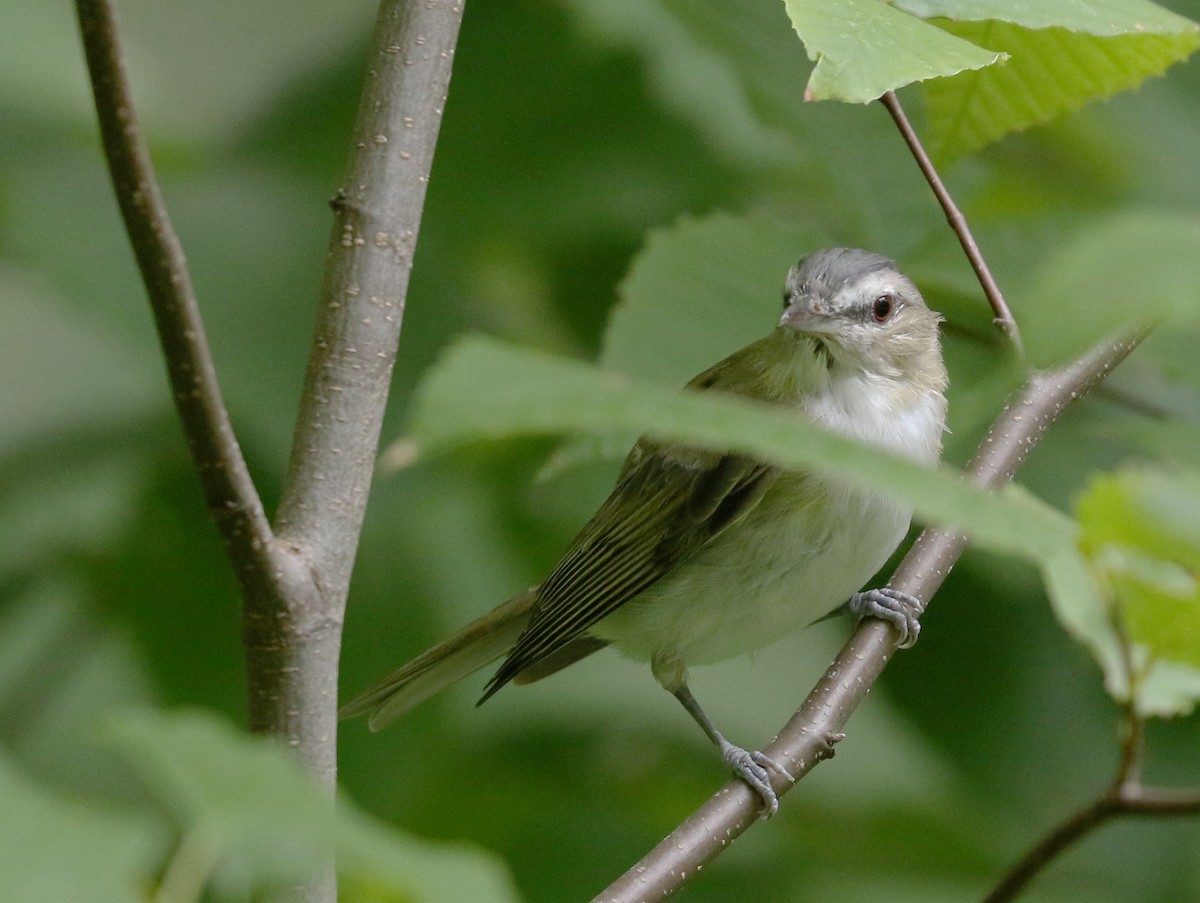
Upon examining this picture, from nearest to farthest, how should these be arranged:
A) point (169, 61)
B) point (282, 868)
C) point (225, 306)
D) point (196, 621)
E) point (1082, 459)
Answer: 1. point (282, 868)
2. point (196, 621)
3. point (225, 306)
4. point (1082, 459)
5. point (169, 61)

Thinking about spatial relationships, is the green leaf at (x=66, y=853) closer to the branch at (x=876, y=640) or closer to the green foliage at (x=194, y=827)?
the green foliage at (x=194, y=827)

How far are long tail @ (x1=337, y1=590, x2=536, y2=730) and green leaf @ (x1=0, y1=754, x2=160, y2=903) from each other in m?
2.00

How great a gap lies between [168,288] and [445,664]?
1940mm

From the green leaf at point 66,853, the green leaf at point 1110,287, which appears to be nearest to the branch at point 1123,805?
the green leaf at point 1110,287

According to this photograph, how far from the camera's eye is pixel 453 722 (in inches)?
124

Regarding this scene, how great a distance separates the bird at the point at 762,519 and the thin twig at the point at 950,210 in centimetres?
64

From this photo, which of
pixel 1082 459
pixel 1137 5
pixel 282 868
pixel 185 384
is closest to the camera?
pixel 282 868

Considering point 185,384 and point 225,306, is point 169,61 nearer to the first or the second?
point 225,306

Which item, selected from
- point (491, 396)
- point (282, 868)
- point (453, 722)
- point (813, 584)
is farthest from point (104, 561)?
point (491, 396)

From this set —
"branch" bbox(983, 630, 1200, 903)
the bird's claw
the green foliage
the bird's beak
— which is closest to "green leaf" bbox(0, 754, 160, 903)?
the green foliage

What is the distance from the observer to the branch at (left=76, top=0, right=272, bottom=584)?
4.30ft

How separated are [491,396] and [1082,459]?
281 cm

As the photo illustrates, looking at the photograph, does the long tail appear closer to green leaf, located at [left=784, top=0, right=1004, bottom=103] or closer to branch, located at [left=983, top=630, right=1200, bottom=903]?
branch, located at [left=983, top=630, right=1200, bottom=903]

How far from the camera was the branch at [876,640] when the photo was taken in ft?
6.66
